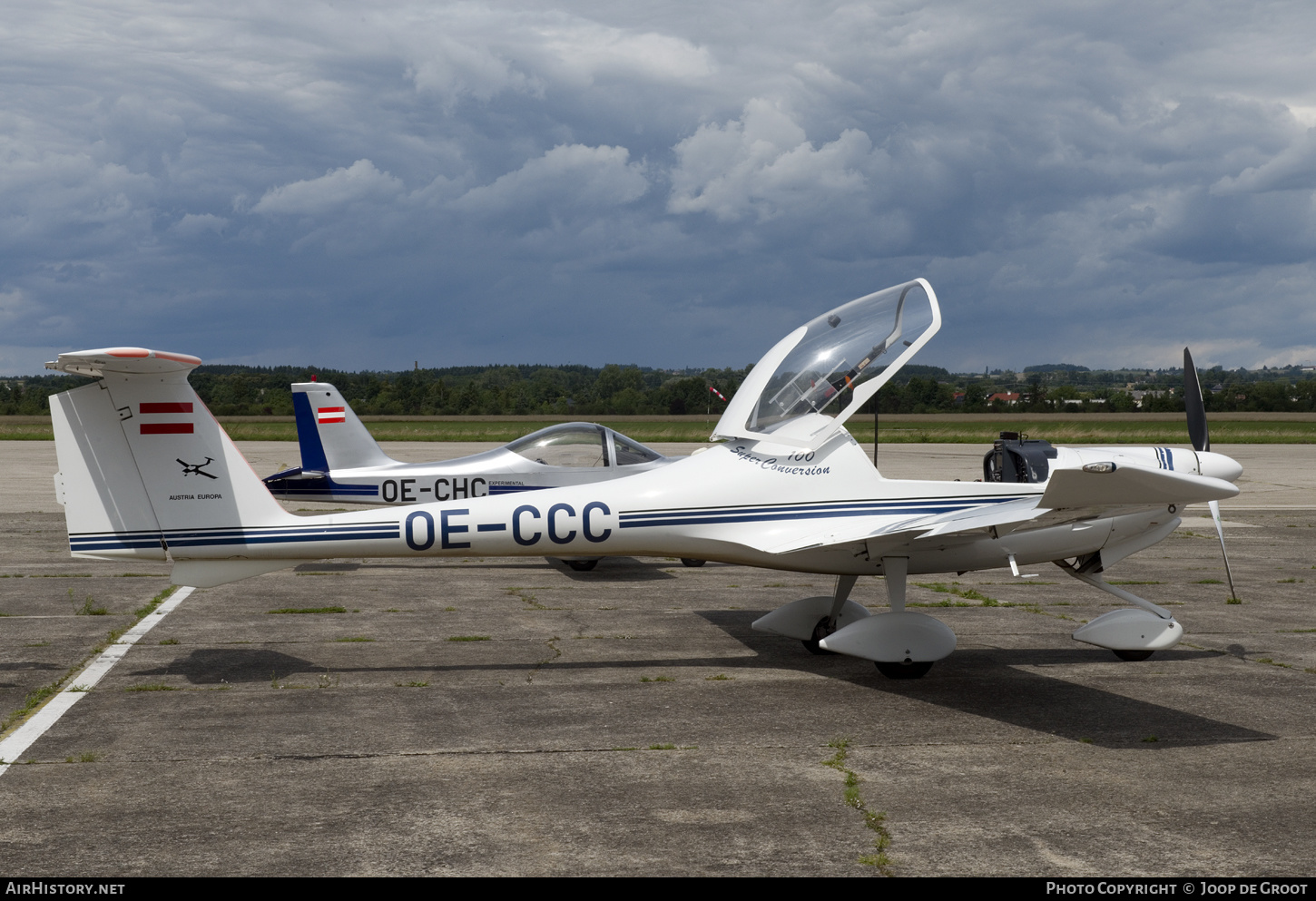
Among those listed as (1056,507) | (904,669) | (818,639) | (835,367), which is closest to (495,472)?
(818,639)

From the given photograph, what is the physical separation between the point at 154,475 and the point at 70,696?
163 cm

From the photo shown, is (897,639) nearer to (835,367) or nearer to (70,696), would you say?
(835,367)

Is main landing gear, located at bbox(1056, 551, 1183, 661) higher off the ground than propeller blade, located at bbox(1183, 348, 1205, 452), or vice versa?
propeller blade, located at bbox(1183, 348, 1205, 452)

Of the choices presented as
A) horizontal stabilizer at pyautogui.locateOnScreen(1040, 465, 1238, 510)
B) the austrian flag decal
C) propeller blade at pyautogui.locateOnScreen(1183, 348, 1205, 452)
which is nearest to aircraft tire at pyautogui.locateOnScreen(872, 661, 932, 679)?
horizontal stabilizer at pyautogui.locateOnScreen(1040, 465, 1238, 510)

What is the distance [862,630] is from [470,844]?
3858 millimetres

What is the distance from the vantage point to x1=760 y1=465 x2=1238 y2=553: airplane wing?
6254 mm

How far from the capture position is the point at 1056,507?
686cm

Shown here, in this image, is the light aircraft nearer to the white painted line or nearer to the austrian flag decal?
the white painted line

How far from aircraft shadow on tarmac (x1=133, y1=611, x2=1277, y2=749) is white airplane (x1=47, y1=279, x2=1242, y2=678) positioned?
0.33 meters

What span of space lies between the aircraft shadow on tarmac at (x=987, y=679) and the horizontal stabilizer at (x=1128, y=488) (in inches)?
57.8

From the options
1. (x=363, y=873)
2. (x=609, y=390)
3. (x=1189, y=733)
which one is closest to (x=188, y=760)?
(x=363, y=873)

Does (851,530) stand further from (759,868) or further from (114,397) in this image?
(114,397)

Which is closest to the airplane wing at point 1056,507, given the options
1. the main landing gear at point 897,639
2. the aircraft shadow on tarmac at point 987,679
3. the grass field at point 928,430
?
the main landing gear at point 897,639

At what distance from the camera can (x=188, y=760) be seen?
19.9 feet
